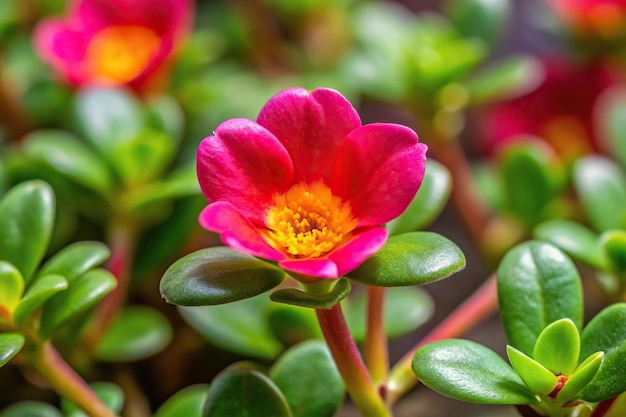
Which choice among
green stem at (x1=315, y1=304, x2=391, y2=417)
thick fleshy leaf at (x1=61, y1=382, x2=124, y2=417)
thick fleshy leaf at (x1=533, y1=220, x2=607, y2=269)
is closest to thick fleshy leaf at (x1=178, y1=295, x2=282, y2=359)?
thick fleshy leaf at (x1=61, y1=382, x2=124, y2=417)

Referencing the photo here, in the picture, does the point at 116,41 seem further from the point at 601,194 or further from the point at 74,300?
the point at 601,194

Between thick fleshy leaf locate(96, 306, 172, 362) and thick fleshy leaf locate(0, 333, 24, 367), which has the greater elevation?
thick fleshy leaf locate(0, 333, 24, 367)

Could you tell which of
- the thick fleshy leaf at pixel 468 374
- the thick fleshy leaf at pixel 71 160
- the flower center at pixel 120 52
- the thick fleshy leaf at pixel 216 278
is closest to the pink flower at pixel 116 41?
the flower center at pixel 120 52

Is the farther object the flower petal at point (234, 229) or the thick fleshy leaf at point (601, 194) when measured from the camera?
the thick fleshy leaf at point (601, 194)

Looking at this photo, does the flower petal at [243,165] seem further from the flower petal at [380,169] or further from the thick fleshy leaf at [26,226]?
the thick fleshy leaf at [26,226]

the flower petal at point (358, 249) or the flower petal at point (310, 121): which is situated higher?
the flower petal at point (310, 121)

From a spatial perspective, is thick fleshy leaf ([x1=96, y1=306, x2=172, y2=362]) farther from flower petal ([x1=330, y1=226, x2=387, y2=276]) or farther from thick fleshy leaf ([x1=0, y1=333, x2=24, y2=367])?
flower petal ([x1=330, y1=226, x2=387, y2=276])

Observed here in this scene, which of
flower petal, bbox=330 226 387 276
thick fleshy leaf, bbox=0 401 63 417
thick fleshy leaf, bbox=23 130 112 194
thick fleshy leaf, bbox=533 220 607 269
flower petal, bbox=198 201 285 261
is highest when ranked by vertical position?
flower petal, bbox=198 201 285 261
